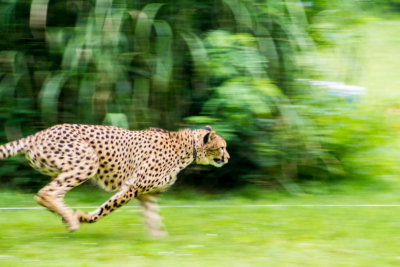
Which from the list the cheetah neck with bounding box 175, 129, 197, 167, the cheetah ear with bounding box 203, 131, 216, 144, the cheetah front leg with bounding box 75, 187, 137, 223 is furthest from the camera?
the cheetah ear with bounding box 203, 131, 216, 144

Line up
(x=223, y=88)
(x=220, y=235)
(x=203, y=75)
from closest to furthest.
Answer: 1. (x=220, y=235)
2. (x=223, y=88)
3. (x=203, y=75)

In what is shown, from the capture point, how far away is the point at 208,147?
6359 mm

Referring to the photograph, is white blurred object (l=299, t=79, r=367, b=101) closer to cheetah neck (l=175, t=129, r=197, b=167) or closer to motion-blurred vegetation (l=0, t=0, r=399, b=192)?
motion-blurred vegetation (l=0, t=0, r=399, b=192)

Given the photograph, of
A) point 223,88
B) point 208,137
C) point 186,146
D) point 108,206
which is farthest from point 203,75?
point 108,206

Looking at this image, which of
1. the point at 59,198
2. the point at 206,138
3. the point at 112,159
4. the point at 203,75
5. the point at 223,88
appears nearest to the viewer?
the point at 59,198

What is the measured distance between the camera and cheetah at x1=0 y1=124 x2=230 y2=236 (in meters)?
5.62

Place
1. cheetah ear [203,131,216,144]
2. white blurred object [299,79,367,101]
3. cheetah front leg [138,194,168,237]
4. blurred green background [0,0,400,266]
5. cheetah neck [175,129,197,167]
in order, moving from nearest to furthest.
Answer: cheetah front leg [138,194,168,237]
cheetah neck [175,129,197,167]
cheetah ear [203,131,216,144]
blurred green background [0,0,400,266]
white blurred object [299,79,367,101]

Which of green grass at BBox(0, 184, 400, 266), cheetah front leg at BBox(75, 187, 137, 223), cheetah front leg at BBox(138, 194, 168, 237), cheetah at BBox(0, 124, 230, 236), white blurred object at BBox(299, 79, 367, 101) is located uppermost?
white blurred object at BBox(299, 79, 367, 101)

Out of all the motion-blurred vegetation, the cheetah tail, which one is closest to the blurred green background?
the motion-blurred vegetation

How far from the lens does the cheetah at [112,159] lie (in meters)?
5.62

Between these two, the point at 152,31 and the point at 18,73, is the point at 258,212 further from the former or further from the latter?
the point at 18,73

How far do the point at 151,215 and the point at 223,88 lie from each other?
200 centimetres

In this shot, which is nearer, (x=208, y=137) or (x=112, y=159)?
(x=112, y=159)

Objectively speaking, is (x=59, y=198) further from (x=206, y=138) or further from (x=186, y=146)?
(x=206, y=138)
